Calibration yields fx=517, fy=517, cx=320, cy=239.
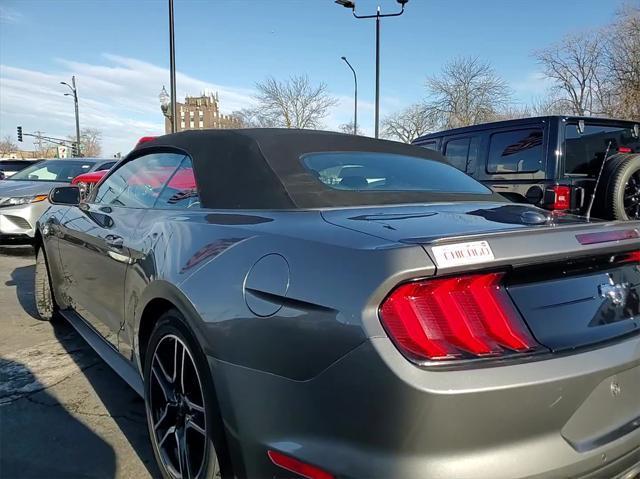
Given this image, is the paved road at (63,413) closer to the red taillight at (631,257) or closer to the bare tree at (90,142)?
the red taillight at (631,257)

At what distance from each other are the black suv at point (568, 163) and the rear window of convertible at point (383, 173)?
2.85 meters

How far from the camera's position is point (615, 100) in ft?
88.7

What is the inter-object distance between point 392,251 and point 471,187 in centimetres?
158

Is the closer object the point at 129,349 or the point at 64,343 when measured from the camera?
the point at 129,349

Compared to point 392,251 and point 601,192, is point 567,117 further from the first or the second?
point 392,251

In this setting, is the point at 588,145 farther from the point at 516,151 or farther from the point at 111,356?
the point at 111,356

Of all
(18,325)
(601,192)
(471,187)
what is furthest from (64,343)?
(601,192)

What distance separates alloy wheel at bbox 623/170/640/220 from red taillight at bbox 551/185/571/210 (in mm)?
666

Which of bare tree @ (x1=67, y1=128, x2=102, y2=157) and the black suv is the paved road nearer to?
the black suv

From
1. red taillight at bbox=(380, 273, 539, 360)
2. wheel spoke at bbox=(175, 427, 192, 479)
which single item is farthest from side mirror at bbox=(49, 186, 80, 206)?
red taillight at bbox=(380, 273, 539, 360)

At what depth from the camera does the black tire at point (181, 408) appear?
5.92ft

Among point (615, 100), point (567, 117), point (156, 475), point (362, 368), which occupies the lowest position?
point (156, 475)

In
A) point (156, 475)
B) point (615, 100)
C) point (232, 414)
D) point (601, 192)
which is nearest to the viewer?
point (232, 414)

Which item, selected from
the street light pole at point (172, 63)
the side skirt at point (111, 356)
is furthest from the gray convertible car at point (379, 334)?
the street light pole at point (172, 63)
